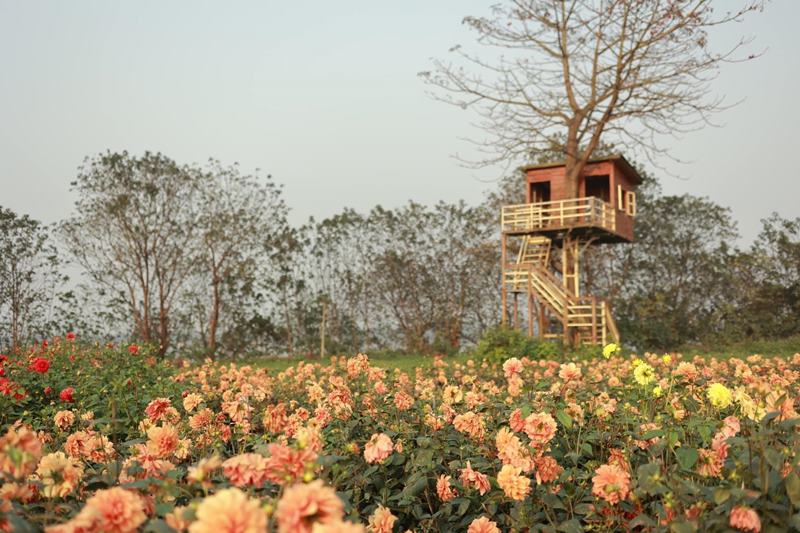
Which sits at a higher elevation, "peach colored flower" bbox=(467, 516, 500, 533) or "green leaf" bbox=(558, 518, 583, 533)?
"peach colored flower" bbox=(467, 516, 500, 533)

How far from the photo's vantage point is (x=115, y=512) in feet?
5.22

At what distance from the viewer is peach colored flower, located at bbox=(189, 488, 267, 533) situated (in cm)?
129

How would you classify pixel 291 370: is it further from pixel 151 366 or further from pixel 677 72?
pixel 677 72

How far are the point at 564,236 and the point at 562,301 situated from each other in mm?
2100

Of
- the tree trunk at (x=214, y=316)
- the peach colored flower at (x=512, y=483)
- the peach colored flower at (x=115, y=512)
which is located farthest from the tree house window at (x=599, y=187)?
the peach colored flower at (x=115, y=512)

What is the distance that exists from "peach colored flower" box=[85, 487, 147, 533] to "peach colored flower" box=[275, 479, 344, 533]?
0.42 m

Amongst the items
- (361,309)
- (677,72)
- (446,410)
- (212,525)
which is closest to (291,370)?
(446,410)

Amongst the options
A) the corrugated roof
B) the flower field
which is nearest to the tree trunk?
the corrugated roof

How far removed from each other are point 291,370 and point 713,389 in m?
4.84

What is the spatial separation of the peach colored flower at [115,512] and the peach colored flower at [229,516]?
0.36 m

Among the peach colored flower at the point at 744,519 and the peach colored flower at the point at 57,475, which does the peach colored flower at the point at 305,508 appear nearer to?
the peach colored flower at the point at 57,475

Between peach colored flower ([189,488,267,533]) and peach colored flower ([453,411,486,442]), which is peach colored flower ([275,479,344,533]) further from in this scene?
peach colored flower ([453,411,486,442])

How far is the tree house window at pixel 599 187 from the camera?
23000mm

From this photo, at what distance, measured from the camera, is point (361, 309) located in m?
25.5
